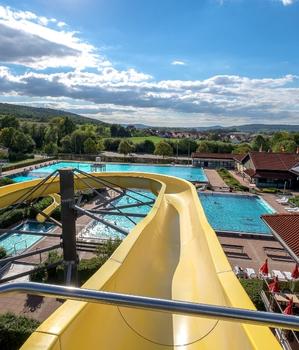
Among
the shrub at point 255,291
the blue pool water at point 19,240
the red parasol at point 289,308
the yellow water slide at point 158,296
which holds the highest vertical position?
the yellow water slide at point 158,296

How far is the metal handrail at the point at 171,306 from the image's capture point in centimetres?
121

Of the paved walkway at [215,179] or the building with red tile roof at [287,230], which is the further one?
the paved walkway at [215,179]

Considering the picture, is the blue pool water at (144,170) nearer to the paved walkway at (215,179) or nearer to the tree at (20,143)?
the paved walkway at (215,179)

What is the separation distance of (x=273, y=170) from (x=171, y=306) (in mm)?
30461

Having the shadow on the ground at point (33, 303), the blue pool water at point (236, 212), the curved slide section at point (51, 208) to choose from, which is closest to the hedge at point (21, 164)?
the blue pool water at point (236, 212)

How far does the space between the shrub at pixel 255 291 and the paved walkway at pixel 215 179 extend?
17794mm

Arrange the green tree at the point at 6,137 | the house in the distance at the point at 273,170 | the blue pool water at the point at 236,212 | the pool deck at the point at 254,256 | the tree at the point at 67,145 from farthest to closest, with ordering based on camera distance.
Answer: the tree at the point at 67,145
the green tree at the point at 6,137
the house in the distance at the point at 273,170
the blue pool water at the point at 236,212
the pool deck at the point at 254,256

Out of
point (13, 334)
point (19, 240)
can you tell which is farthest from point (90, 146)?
point (13, 334)

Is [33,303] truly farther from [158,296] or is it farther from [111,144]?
[111,144]

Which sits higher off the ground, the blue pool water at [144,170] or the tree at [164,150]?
the tree at [164,150]

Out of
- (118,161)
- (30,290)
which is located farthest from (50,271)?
(118,161)

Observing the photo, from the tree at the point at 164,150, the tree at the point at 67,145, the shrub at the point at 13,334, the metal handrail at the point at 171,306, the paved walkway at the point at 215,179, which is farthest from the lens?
the tree at the point at 67,145

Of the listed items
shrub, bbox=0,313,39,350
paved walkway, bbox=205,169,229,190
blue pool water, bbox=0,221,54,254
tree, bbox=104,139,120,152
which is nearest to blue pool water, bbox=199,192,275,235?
paved walkway, bbox=205,169,229,190

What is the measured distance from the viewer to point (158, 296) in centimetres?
410
